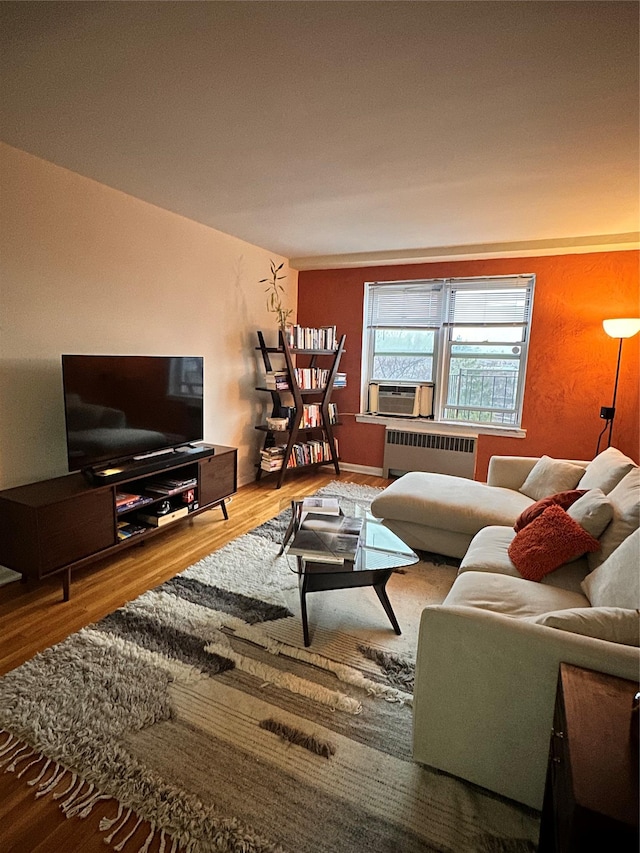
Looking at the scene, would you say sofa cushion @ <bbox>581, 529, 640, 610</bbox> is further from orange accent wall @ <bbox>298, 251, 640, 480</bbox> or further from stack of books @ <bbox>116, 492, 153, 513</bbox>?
orange accent wall @ <bbox>298, 251, 640, 480</bbox>

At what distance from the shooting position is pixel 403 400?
494 cm

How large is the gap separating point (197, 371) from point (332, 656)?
7.56ft

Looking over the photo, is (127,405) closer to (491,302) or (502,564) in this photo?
(502,564)

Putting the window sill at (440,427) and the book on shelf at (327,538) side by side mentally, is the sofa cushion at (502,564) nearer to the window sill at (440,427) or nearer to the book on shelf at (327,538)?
the book on shelf at (327,538)

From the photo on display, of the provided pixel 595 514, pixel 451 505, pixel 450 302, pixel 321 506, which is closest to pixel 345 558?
pixel 321 506

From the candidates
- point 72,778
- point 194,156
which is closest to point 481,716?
point 72,778

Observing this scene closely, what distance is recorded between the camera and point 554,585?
76.7 inches

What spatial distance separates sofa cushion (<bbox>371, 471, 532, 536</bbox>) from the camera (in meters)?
2.80

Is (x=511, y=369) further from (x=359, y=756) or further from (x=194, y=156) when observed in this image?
(x=359, y=756)

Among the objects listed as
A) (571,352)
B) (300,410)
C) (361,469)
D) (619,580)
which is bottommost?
(361,469)

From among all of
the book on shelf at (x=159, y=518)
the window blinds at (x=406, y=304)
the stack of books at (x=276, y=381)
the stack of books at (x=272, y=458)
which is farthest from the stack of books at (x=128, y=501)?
the window blinds at (x=406, y=304)

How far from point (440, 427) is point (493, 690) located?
140 inches

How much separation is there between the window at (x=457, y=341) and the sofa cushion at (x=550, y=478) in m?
1.44

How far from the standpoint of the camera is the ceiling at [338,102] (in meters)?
1.38
